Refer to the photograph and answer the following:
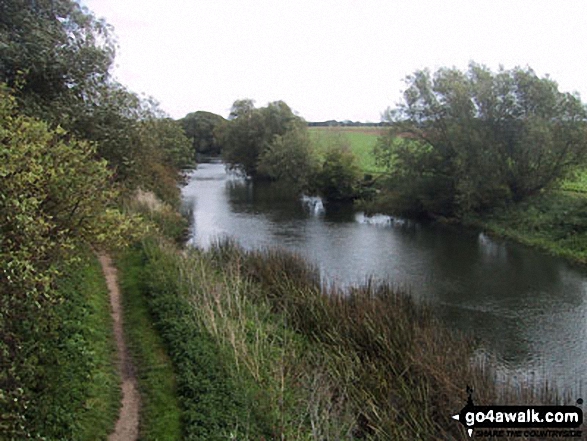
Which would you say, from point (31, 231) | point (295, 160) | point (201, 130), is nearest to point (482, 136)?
point (295, 160)

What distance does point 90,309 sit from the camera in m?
11.2

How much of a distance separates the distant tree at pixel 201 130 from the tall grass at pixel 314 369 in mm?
73832

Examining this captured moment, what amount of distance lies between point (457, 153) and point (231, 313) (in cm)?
2647

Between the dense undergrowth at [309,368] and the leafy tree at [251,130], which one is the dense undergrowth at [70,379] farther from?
the leafy tree at [251,130]

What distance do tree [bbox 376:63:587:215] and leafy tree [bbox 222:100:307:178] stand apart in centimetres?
1929

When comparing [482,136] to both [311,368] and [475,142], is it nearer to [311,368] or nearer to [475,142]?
[475,142]

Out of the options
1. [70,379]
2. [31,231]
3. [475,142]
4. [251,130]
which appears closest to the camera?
[31,231]

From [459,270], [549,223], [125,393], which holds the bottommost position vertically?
[459,270]

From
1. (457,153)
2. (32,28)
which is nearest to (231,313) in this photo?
(32,28)

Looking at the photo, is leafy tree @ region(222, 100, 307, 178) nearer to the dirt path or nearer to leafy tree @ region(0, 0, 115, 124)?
leafy tree @ region(0, 0, 115, 124)

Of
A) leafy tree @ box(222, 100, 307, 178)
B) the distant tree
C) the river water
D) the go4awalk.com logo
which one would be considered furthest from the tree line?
the distant tree

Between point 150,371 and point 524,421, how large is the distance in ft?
19.5

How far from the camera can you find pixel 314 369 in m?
8.53

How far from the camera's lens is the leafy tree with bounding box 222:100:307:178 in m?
55.8
